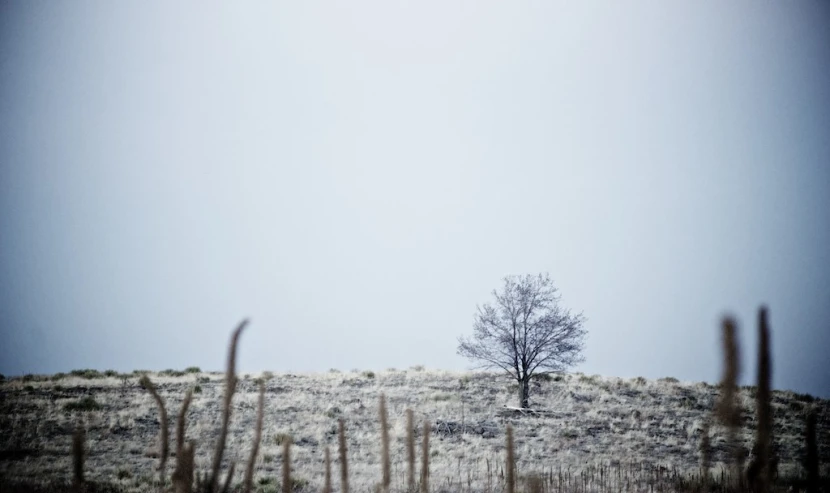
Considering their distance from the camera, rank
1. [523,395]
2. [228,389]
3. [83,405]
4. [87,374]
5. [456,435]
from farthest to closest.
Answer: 1. [87,374]
2. [523,395]
3. [83,405]
4. [456,435]
5. [228,389]

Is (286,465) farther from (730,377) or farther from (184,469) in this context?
(730,377)

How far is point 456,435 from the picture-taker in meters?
19.6

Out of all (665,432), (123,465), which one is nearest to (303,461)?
(123,465)

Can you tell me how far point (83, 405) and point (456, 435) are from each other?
16461 millimetres

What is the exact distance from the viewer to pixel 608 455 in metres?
17.3

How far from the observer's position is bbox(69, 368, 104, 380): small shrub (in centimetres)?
3309

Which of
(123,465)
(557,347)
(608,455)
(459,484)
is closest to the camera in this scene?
(459,484)

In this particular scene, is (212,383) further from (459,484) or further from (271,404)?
(459,484)

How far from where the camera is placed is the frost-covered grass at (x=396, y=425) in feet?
46.6

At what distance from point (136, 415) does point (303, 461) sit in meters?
9.64

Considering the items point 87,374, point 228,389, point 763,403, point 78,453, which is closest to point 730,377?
point 763,403

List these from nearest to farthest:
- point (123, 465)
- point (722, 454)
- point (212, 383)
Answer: point (123, 465), point (722, 454), point (212, 383)

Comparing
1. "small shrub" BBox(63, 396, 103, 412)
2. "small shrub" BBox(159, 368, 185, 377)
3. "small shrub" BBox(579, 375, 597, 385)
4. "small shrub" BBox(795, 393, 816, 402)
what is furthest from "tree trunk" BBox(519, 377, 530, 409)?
"small shrub" BBox(159, 368, 185, 377)

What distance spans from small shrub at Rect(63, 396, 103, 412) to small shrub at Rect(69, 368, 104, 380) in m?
11.8
